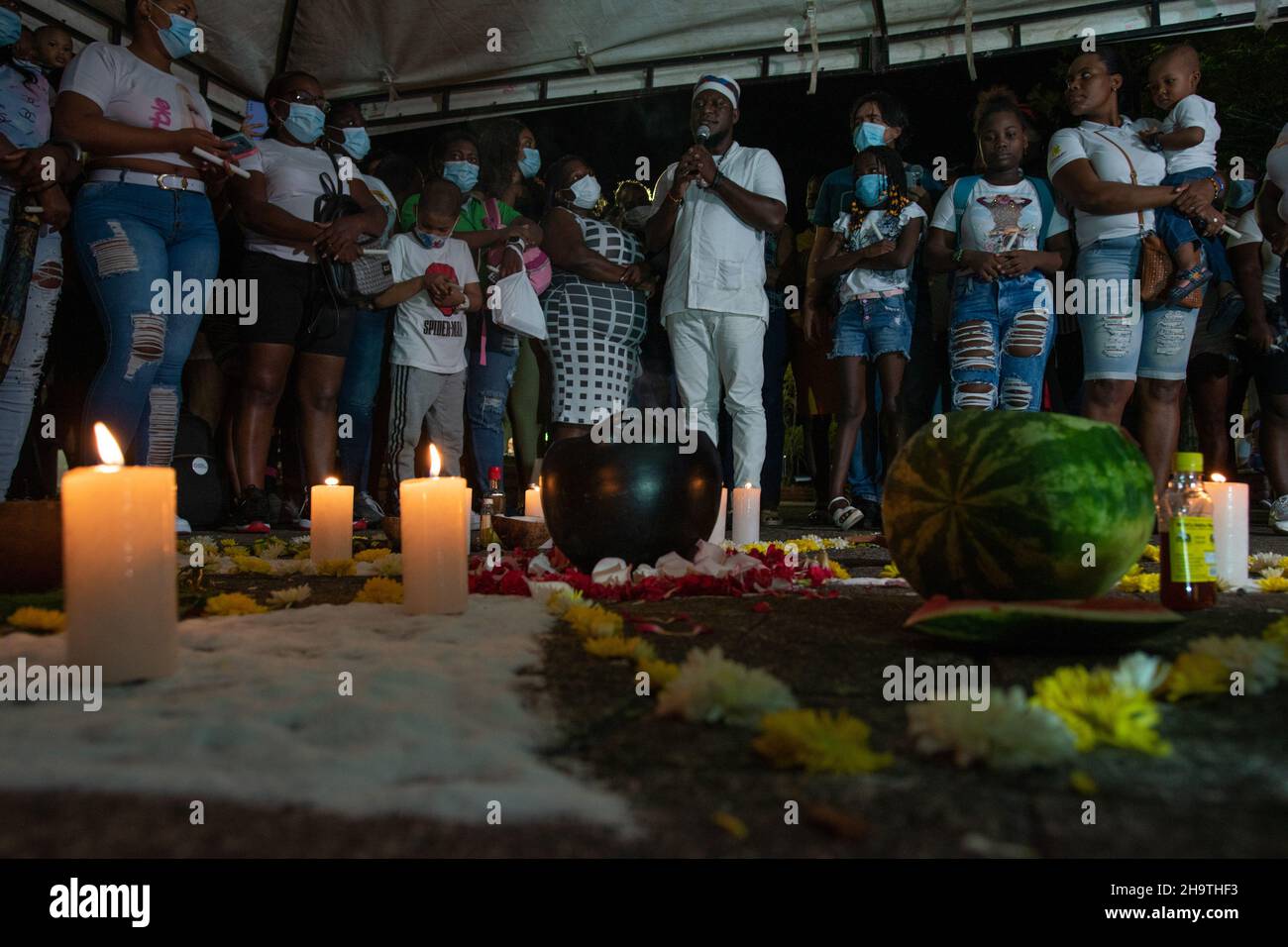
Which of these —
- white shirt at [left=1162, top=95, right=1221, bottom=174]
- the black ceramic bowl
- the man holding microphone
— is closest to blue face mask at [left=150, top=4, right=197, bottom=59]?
the man holding microphone

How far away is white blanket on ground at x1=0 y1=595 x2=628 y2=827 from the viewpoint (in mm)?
919

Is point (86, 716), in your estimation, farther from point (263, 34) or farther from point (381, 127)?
point (381, 127)

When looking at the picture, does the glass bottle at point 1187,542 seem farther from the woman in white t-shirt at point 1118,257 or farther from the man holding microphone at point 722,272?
the man holding microphone at point 722,272

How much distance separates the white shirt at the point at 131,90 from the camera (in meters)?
3.65

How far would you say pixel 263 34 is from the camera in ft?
18.5

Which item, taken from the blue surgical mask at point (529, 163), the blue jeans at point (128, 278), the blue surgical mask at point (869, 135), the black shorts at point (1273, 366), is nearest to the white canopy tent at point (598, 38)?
the blue surgical mask at point (529, 163)

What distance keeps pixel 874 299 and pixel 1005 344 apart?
0.84m

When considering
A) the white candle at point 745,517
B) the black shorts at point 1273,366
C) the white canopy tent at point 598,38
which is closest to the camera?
the white candle at point 745,517

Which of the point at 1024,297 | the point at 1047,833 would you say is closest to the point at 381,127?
the point at 1024,297

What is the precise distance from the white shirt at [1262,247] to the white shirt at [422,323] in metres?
4.50

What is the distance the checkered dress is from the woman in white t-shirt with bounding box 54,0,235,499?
5.69 feet

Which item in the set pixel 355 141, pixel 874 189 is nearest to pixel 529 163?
pixel 355 141

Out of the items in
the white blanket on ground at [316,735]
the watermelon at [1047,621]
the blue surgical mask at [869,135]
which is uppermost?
the blue surgical mask at [869,135]

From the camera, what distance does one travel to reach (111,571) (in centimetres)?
133
